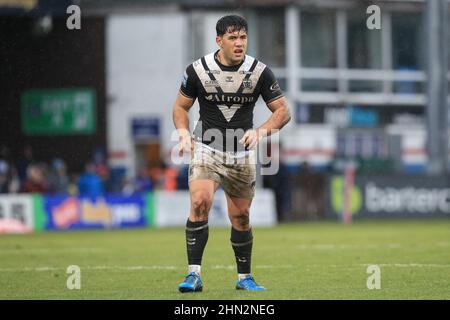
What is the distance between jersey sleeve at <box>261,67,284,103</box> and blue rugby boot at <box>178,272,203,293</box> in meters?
1.86

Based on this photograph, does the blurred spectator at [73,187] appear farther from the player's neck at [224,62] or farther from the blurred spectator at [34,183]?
the player's neck at [224,62]

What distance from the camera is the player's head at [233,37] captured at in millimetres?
11031

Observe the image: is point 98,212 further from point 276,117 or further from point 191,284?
point 191,284

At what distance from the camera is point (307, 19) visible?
40.7m

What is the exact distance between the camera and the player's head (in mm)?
11031

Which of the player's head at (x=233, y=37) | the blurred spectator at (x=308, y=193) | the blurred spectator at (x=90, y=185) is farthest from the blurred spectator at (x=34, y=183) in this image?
the player's head at (x=233, y=37)

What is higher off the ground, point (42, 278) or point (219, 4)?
point (219, 4)

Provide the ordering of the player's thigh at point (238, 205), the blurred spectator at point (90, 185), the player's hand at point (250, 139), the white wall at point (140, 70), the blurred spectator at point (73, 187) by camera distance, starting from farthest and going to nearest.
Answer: the white wall at point (140, 70) → the blurred spectator at point (73, 187) → the blurred spectator at point (90, 185) → the player's thigh at point (238, 205) → the player's hand at point (250, 139)

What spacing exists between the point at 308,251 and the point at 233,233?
6163 millimetres

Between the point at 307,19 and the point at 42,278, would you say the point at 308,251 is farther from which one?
the point at 307,19

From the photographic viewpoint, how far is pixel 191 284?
35.8ft

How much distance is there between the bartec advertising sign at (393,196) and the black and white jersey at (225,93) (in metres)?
18.4

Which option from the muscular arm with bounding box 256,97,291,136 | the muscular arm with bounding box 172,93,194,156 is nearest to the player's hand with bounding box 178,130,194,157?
the muscular arm with bounding box 172,93,194,156
